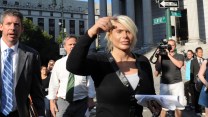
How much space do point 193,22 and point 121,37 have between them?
117 ft

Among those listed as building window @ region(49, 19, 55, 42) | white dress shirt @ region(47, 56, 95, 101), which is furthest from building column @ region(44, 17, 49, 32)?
white dress shirt @ region(47, 56, 95, 101)

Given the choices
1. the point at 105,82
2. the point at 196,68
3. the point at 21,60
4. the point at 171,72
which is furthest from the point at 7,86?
the point at 196,68

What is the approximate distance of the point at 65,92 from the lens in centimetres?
632

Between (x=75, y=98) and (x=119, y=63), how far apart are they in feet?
10.5

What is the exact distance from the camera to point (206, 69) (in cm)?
745

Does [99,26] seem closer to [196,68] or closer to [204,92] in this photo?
[204,92]

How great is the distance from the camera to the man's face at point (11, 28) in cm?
391

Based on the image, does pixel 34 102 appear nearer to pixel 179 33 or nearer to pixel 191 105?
pixel 191 105

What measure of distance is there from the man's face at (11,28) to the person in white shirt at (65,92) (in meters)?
2.43

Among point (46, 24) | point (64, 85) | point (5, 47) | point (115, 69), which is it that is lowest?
point (64, 85)

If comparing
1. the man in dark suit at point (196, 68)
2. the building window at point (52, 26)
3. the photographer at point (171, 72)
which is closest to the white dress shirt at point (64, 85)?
the photographer at point (171, 72)

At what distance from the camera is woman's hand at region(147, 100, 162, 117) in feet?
10.1

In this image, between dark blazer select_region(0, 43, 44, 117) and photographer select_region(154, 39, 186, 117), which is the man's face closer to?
dark blazer select_region(0, 43, 44, 117)

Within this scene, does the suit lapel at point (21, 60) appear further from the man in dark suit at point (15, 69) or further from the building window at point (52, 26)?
the building window at point (52, 26)
